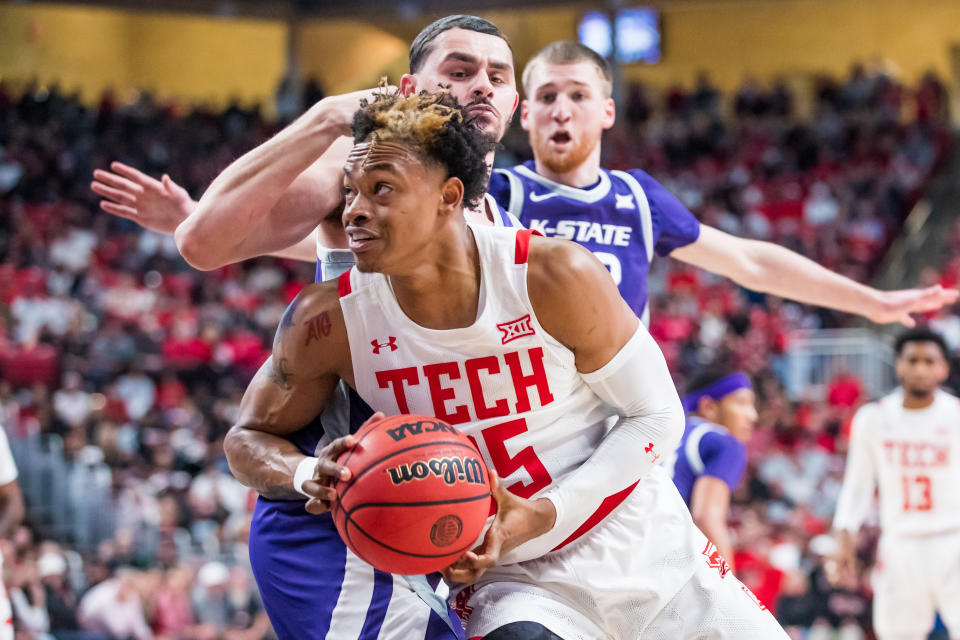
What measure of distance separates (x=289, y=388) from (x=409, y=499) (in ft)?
1.75

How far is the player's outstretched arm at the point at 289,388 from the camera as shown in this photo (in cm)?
278

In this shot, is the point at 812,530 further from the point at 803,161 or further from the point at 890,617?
the point at 803,161

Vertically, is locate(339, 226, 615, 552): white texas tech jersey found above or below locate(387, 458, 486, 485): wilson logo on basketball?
above

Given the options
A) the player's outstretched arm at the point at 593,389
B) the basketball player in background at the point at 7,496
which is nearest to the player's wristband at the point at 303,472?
the player's outstretched arm at the point at 593,389

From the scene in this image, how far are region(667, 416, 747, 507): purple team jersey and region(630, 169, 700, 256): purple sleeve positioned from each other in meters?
1.24

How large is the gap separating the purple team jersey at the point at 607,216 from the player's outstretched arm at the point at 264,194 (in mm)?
1191

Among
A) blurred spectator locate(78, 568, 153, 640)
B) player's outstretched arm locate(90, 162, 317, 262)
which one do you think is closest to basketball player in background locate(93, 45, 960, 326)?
player's outstretched arm locate(90, 162, 317, 262)

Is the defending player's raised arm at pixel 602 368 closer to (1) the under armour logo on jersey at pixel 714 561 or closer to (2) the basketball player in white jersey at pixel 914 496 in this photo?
(1) the under armour logo on jersey at pixel 714 561

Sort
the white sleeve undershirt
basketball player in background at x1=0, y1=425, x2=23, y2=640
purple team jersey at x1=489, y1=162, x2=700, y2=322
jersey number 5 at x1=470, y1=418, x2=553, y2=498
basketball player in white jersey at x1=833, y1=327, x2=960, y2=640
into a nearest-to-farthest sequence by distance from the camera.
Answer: jersey number 5 at x1=470, y1=418, x2=553, y2=498 → purple team jersey at x1=489, y1=162, x2=700, y2=322 → basketball player in background at x1=0, y1=425, x2=23, y2=640 → basketball player in white jersey at x1=833, y1=327, x2=960, y2=640 → the white sleeve undershirt

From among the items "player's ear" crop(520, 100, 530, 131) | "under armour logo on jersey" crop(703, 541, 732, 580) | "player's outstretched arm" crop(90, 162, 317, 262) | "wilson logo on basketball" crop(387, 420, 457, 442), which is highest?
"player's ear" crop(520, 100, 530, 131)

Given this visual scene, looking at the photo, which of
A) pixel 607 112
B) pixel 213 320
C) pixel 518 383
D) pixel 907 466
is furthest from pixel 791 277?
pixel 213 320

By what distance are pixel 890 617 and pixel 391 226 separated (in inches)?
241

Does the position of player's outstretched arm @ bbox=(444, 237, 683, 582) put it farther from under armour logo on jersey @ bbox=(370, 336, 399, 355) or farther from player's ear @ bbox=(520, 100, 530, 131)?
player's ear @ bbox=(520, 100, 530, 131)

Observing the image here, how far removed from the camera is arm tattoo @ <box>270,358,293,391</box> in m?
2.79
